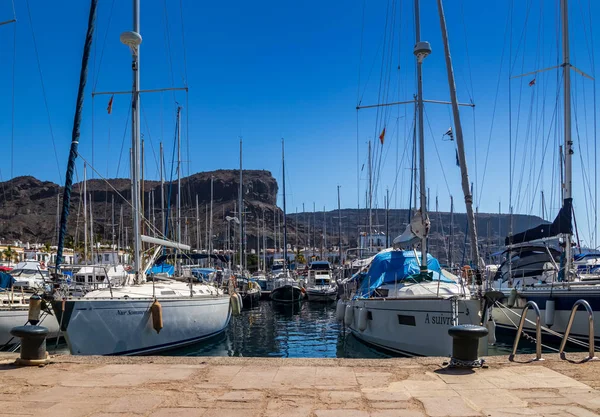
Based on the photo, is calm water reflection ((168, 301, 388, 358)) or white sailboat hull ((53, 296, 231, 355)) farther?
calm water reflection ((168, 301, 388, 358))

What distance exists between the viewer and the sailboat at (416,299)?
Answer: 14781mm

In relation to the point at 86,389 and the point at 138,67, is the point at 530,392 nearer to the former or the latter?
the point at 86,389

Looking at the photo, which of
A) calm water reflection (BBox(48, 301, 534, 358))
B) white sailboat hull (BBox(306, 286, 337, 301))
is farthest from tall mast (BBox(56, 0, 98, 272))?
white sailboat hull (BBox(306, 286, 337, 301))

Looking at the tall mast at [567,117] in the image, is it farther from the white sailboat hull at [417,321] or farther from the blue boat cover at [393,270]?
the white sailboat hull at [417,321]

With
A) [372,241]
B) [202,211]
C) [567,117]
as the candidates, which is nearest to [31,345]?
[567,117]

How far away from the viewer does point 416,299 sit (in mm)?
15656

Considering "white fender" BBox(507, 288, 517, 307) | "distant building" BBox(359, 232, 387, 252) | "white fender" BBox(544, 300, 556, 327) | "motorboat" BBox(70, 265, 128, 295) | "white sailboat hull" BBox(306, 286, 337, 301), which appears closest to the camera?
"motorboat" BBox(70, 265, 128, 295)

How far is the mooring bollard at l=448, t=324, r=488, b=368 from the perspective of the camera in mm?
8273

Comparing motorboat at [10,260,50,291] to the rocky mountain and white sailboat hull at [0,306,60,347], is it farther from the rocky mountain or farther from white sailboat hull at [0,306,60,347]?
the rocky mountain

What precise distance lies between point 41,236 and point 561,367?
506ft

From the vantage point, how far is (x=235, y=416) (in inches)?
238

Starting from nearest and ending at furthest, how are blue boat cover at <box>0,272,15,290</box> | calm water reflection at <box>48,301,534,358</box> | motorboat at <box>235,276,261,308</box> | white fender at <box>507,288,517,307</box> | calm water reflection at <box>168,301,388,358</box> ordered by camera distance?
1. white fender at <box>507,288,517,307</box>
2. calm water reflection at <box>48,301,534,358</box>
3. calm water reflection at <box>168,301,388,358</box>
4. blue boat cover at <box>0,272,15,290</box>
5. motorboat at <box>235,276,261,308</box>

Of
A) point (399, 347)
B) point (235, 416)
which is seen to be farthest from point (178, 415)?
point (399, 347)

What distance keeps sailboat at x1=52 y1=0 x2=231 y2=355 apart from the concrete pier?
568cm
